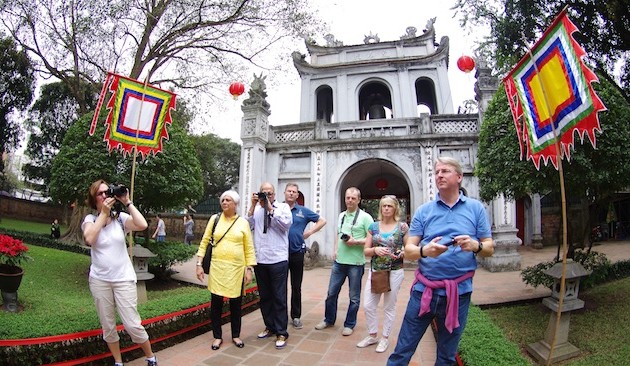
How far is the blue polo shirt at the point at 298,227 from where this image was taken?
15.6 ft

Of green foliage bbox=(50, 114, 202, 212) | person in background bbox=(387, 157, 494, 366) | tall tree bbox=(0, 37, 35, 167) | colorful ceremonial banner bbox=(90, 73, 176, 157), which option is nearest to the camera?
A: person in background bbox=(387, 157, 494, 366)

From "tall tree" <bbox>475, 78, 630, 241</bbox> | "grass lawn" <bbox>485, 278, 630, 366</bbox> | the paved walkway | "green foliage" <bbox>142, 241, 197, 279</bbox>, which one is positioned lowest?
the paved walkway

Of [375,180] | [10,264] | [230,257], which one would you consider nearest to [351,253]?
[230,257]

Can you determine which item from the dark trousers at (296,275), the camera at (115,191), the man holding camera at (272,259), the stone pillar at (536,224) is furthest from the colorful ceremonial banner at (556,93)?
the stone pillar at (536,224)

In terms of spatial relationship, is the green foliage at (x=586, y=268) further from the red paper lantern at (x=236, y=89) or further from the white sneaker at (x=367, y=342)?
the red paper lantern at (x=236, y=89)

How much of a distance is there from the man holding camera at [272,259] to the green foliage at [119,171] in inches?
171

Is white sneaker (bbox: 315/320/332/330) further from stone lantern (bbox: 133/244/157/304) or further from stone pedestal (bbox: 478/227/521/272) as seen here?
stone pedestal (bbox: 478/227/521/272)

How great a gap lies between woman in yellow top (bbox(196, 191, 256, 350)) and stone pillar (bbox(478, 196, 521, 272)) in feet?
27.3

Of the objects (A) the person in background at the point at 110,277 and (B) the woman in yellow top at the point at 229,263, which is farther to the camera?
(B) the woman in yellow top at the point at 229,263

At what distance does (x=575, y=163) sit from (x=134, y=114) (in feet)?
20.4

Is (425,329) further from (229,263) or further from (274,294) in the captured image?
(229,263)

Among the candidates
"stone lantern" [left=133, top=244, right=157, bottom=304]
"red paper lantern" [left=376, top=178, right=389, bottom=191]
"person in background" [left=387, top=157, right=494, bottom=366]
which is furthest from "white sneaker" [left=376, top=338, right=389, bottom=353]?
"red paper lantern" [left=376, top=178, right=389, bottom=191]

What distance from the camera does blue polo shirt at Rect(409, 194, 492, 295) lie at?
246 centimetres

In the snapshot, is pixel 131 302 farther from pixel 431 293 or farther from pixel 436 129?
pixel 436 129
